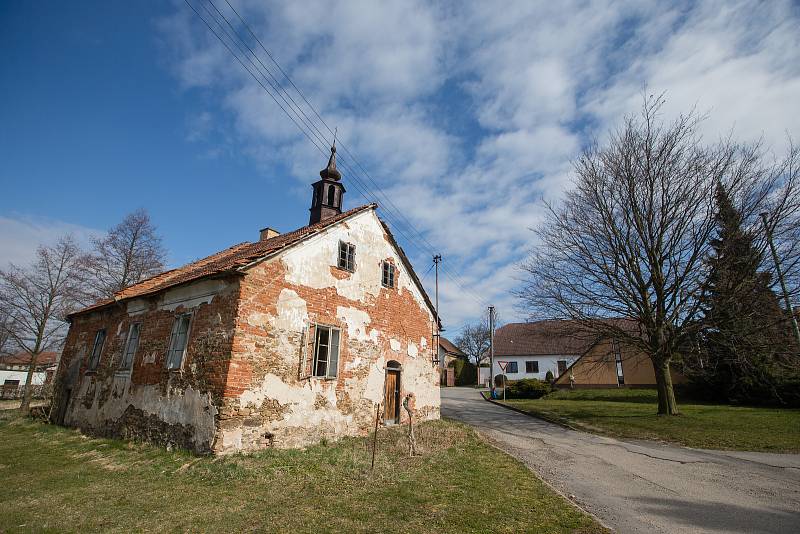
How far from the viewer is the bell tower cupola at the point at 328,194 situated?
16.8 meters

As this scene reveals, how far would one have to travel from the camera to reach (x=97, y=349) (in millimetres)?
14844

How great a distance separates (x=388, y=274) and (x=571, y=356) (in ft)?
98.1

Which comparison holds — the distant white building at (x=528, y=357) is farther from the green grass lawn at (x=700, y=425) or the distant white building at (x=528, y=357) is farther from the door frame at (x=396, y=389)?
the door frame at (x=396, y=389)

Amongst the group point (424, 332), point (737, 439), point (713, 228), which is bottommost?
point (737, 439)

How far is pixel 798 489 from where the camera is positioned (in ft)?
23.0

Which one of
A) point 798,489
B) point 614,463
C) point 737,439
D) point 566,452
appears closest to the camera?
point 798,489

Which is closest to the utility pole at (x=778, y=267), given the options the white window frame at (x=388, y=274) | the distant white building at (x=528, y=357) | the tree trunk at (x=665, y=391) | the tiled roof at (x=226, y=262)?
A: the tree trunk at (x=665, y=391)

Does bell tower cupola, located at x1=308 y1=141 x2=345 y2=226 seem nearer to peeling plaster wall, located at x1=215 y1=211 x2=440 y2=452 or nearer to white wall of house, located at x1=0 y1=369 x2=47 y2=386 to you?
peeling plaster wall, located at x1=215 y1=211 x2=440 y2=452

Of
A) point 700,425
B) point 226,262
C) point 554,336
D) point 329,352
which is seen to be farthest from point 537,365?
point 226,262

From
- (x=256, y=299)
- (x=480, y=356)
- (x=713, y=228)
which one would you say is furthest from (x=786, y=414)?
(x=480, y=356)

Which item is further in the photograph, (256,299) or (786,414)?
(786,414)

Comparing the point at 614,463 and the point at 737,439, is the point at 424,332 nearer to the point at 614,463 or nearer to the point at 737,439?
the point at 614,463

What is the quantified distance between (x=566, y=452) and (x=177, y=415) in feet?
34.3

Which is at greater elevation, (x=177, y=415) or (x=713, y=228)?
(x=713, y=228)
